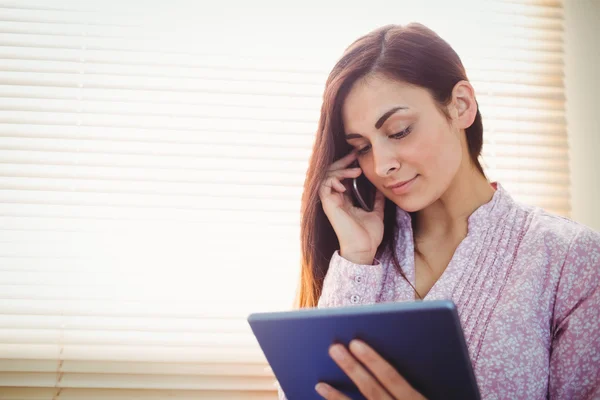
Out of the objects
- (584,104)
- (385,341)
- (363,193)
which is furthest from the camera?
(584,104)

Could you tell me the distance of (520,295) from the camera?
96cm

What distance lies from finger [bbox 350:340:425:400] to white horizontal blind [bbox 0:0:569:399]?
62 centimetres

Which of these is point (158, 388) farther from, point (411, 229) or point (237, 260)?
point (411, 229)

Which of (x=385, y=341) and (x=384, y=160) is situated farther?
(x=384, y=160)

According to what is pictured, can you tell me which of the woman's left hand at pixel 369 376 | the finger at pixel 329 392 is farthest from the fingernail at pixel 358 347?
the finger at pixel 329 392

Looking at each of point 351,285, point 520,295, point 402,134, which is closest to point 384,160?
point 402,134

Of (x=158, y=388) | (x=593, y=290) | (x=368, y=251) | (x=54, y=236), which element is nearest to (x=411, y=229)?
(x=368, y=251)

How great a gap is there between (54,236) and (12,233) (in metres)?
0.11

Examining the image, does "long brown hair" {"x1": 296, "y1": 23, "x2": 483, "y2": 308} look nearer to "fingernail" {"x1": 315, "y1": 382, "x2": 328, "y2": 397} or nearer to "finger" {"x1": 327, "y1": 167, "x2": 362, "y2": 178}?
"finger" {"x1": 327, "y1": 167, "x2": 362, "y2": 178}

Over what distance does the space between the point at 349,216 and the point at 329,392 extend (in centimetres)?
50

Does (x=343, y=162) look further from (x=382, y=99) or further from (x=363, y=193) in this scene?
(x=382, y=99)

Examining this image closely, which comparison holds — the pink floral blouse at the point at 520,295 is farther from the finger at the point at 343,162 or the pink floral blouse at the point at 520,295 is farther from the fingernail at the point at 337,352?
the fingernail at the point at 337,352

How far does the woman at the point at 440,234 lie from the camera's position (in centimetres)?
92

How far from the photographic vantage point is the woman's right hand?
1.13m
